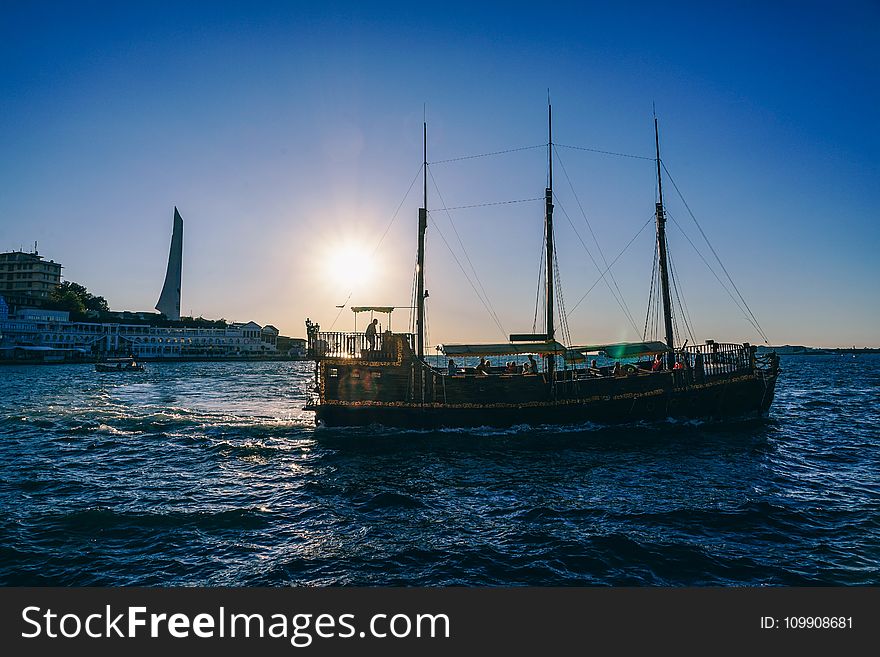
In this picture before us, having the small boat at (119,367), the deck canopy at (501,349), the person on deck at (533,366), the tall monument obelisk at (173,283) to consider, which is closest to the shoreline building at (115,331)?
the tall monument obelisk at (173,283)

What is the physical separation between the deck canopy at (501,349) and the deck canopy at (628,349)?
247 cm

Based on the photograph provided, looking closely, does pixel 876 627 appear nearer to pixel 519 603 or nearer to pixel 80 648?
pixel 519 603

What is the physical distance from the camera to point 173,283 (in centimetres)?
16300

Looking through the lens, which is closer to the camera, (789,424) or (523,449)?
(523,449)

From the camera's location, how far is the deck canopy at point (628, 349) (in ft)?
96.8

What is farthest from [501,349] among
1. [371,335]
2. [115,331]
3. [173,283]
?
[173,283]

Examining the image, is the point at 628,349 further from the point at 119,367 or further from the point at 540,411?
the point at 119,367

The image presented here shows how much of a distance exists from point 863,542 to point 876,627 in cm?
675

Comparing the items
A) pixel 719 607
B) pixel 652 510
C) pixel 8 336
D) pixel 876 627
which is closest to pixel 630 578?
pixel 719 607

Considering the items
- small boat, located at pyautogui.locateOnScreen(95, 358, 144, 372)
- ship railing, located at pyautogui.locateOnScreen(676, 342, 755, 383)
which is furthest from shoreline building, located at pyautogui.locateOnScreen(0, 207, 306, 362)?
ship railing, located at pyautogui.locateOnScreen(676, 342, 755, 383)

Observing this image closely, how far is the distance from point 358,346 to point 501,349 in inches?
324

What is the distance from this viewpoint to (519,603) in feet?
24.1

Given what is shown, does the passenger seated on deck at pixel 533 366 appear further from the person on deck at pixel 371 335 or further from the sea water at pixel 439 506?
the person on deck at pixel 371 335

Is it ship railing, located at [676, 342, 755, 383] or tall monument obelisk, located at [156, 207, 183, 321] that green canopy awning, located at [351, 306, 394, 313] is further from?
tall monument obelisk, located at [156, 207, 183, 321]
